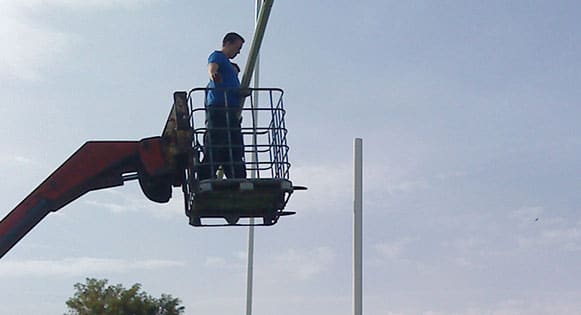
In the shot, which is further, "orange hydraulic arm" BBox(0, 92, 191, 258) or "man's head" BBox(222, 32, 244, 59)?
"man's head" BBox(222, 32, 244, 59)

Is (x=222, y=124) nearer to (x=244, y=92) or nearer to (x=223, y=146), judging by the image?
(x=223, y=146)

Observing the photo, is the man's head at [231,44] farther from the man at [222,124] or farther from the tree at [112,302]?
the tree at [112,302]

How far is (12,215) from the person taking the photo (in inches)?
366

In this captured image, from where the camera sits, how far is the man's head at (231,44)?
9797 millimetres

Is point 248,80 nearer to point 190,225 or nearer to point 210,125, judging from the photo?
point 210,125

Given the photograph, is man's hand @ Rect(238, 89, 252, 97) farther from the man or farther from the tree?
the tree

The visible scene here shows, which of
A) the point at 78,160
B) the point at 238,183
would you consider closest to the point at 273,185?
the point at 238,183

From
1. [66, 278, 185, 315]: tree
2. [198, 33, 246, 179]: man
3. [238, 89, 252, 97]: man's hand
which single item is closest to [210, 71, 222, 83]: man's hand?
[198, 33, 246, 179]: man

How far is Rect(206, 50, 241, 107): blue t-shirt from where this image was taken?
9.37 meters

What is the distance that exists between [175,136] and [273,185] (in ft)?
3.41

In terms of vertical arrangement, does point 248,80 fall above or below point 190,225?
above

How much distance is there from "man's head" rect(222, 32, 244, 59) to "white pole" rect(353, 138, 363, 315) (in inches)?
202

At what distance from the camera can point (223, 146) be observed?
916cm

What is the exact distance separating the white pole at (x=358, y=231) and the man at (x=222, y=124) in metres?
5.30
